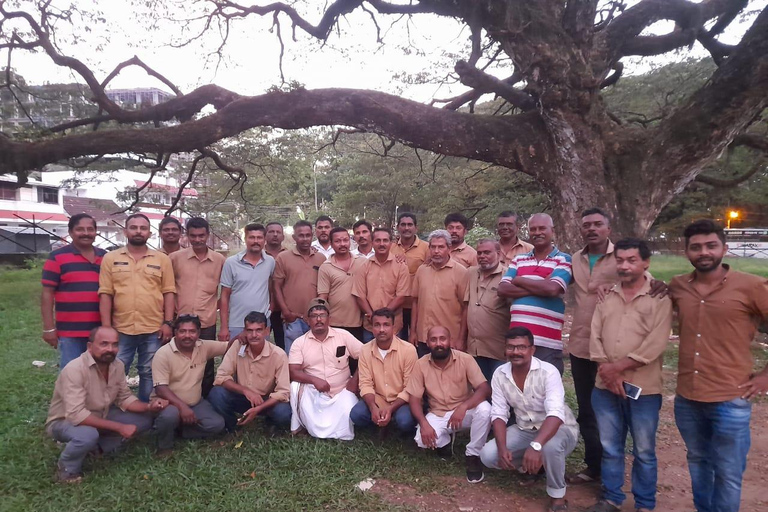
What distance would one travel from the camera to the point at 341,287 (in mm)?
5160

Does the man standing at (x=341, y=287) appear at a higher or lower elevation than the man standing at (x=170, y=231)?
lower

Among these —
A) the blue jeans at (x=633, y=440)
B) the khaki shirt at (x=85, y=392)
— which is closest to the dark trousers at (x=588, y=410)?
the blue jeans at (x=633, y=440)

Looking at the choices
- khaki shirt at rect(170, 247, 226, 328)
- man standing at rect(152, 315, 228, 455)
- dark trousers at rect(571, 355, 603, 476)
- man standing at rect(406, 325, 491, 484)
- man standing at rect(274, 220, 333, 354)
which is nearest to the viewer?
dark trousers at rect(571, 355, 603, 476)

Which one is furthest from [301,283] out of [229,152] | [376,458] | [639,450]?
[229,152]

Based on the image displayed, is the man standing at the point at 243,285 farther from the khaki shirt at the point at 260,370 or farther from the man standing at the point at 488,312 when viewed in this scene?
the man standing at the point at 488,312

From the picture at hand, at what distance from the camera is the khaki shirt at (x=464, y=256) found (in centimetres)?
534

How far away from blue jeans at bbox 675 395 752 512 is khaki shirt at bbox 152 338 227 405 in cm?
367

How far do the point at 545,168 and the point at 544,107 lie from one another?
802mm

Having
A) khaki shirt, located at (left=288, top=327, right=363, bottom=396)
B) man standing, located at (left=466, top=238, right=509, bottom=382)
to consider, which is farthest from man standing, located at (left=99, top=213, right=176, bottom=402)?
man standing, located at (left=466, top=238, right=509, bottom=382)

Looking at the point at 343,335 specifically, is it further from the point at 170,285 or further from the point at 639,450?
the point at 639,450

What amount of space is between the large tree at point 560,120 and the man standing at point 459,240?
2140 mm

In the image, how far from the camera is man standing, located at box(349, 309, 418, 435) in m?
4.34

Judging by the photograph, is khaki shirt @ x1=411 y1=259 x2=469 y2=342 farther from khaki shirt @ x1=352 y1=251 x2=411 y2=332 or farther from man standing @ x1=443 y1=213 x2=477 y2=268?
man standing @ x1=443 y1=213 x2=477 y2=268

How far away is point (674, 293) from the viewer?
3193mm
